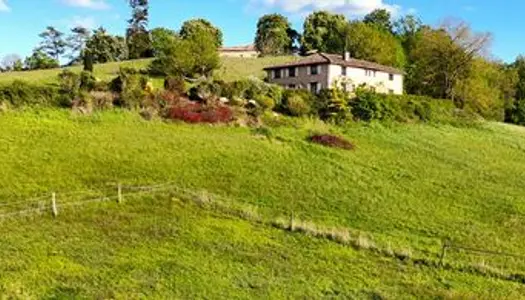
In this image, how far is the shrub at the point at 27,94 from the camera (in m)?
44.6

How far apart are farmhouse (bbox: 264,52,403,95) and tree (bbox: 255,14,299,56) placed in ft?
151

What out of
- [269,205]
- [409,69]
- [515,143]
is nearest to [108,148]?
[269,205]

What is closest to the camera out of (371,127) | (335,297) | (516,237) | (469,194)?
(335,297)

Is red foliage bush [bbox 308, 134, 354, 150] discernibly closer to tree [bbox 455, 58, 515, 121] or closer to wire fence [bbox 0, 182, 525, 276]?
wire fence [bbox 0, 182, 525, 276]

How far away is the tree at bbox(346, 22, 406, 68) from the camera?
9094cm

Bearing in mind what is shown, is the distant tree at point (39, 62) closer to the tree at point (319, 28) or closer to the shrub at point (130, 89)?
the tree at point (319, 28)

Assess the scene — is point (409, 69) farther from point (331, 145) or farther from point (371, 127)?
point (331, 145)

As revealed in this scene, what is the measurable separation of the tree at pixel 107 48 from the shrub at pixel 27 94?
6122 cm

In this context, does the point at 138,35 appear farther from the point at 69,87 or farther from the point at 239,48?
the point at 69,87

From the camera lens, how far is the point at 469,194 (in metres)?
38.2

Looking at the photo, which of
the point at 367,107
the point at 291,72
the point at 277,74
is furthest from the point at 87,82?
the point at 277,74

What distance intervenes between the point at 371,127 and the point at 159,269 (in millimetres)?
34050

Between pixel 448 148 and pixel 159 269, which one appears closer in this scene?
pixel 159 269

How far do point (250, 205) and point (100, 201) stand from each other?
22.6ft
